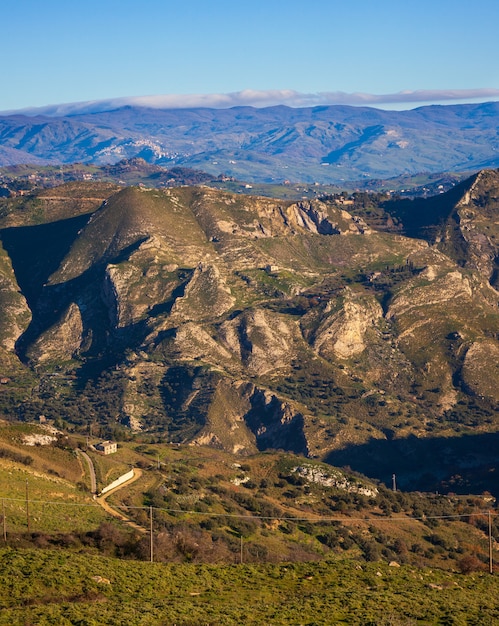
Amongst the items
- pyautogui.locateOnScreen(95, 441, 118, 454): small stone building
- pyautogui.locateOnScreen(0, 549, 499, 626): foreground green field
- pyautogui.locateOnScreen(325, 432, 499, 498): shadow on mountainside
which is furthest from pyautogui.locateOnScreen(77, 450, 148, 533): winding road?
pyautogui.locateOnScreen(325, 432, 499, 498): shadow on mountainside

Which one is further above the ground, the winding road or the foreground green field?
the foreground green field

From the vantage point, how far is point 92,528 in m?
95.2

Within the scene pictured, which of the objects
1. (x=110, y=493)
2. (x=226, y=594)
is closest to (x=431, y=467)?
(x=110, y=493)

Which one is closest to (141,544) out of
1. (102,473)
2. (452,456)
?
(102,473)

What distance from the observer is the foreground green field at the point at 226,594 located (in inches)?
2477

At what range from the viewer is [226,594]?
72.2 m

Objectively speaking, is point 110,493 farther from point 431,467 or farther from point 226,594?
point 431,467

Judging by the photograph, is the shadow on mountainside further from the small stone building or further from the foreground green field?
the foreground green field

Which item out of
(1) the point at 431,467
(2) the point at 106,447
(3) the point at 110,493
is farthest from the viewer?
(1) the point at 431,467

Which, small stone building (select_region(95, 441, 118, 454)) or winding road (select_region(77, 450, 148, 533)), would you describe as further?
small stone building (select_region(95, 441, 118, 454))

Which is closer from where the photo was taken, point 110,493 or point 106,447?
point 110,493

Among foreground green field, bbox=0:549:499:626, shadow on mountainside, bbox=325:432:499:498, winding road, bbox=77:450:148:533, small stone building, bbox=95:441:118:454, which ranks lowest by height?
shadow on mountainside, bbox=325:432:499:498

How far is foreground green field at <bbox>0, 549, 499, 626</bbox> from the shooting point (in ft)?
206

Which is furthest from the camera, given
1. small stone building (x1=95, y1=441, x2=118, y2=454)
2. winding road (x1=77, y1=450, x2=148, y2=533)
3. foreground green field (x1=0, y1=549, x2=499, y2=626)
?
small stone building (x1=95, y1=441, x2=118, y2=454)
